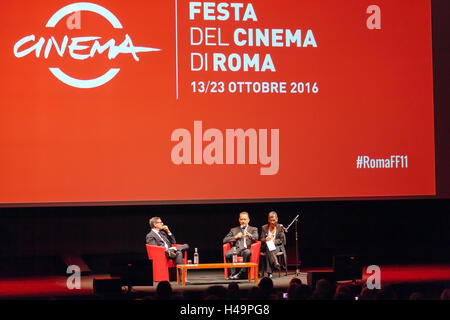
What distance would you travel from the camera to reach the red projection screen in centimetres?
725

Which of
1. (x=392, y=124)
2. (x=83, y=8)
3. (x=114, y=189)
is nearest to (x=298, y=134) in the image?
(x=392, y=124)

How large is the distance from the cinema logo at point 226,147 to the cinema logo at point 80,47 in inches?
38.3

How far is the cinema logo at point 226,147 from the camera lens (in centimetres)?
748

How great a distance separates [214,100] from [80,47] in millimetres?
1504

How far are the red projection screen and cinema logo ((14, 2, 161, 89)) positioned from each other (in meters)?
0.01

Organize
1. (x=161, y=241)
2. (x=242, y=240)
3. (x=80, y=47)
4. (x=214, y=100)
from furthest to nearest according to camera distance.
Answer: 1. (x=242, y=240)
2. (x=161, y=241)
3. (x=214, y=100)
4. (x=80, y=47)

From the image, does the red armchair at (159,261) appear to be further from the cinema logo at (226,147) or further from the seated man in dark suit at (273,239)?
the seated man in dark suit at (273,239)

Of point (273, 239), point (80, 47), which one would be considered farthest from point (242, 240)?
point (80, 47)

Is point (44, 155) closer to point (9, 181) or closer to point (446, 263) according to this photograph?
point (9, 181)

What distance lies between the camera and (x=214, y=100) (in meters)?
7.53

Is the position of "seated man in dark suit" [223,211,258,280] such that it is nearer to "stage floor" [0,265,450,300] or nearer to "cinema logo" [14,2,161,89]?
"stage floor" [0,265,450,300]

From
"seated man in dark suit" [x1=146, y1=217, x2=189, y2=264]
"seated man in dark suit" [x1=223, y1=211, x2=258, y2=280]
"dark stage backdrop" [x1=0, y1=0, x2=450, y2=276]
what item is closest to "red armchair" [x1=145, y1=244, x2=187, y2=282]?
"seated man in dark suit" [x1=146, y1=217, x2=189, y2=264]

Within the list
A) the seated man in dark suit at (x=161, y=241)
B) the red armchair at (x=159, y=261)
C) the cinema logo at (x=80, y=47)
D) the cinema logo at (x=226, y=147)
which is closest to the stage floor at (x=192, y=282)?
the red armchair at (x=159, y=261)

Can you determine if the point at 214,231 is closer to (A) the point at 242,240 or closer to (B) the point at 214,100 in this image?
(A) the point at 242,240
